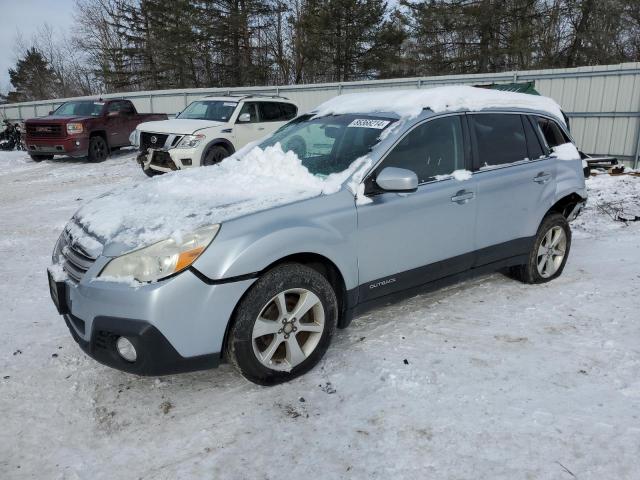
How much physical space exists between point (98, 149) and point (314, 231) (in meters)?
13.2

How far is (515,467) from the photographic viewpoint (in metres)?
2.34

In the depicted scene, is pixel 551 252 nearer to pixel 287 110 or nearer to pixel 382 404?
pixel 382 404

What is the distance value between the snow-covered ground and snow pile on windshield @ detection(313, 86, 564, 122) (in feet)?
5.23

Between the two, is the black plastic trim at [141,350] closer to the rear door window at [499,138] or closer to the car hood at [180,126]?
the rear door window at [499,138]

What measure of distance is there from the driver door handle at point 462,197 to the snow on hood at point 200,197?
0.80 meters

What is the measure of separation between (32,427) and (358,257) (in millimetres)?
2079

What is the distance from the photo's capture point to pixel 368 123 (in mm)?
3740

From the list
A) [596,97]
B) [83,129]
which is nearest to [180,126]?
[83,129]

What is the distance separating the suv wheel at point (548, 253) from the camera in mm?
4477

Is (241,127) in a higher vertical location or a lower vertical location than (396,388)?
higher

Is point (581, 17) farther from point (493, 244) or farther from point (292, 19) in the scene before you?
point (493, 244)

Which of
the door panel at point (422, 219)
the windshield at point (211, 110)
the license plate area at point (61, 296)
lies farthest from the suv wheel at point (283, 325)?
the windshield at point (211, 110)

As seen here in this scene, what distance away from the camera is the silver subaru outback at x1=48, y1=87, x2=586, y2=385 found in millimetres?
2635

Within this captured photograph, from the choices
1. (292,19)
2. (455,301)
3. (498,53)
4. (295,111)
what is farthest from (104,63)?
(455,301)
